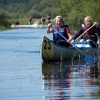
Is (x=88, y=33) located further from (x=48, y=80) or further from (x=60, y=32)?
(x=48, y=80)

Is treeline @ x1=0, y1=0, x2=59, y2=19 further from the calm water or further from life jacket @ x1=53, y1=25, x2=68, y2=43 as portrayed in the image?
the calm water

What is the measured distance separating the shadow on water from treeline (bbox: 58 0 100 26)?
84.9ft

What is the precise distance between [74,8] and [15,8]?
88516 mm

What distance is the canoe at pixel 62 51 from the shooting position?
24.2m

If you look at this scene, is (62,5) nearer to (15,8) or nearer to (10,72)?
(10,72)

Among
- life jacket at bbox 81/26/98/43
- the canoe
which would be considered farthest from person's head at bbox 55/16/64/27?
life jacket at bbox 81/26/98/43

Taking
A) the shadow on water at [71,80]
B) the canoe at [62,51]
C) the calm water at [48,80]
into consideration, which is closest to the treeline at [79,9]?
the canoe at [62,51]

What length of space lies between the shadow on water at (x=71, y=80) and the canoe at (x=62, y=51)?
626 millimetres

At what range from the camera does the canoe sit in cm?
2423

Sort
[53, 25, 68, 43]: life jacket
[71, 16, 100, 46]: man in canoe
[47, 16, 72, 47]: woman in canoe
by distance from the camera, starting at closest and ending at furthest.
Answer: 1. [47, 16, 72, 47]: woman in canoe
2. [53, 25, 68, 43]: life jacket
3. [71, 16, 100, 46]: man in canoe

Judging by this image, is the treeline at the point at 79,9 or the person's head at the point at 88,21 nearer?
the person's head at the point at 88,21

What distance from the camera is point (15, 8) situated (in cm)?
14462

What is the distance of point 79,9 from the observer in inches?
2156

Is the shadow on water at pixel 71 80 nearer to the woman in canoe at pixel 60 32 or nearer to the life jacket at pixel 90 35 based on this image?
the woman in canoe at pixel 60 32
